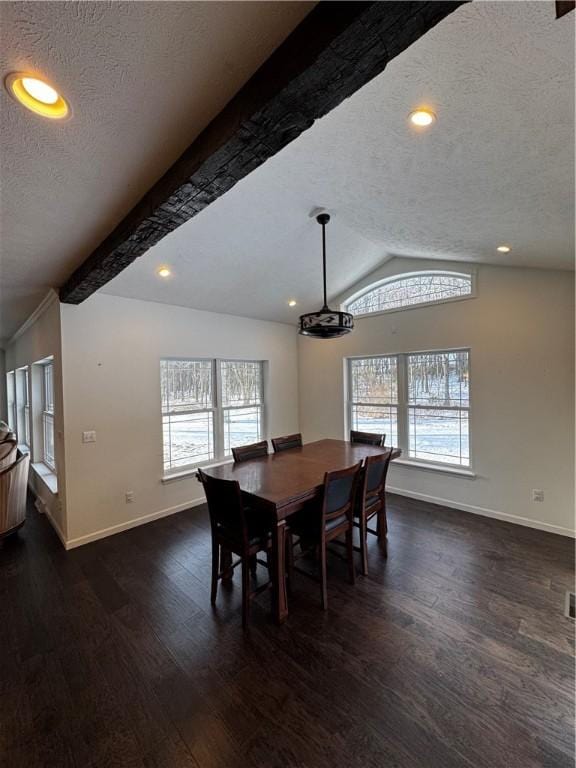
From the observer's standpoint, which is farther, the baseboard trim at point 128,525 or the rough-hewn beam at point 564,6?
the baseboard trim at point 128,525

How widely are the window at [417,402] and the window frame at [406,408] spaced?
0.04 ft

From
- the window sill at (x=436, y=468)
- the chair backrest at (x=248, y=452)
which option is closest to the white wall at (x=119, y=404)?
the chair backrest at (x=248, y=452)

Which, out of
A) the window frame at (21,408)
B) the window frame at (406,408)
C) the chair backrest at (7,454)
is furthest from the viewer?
the window frame at (21,408)

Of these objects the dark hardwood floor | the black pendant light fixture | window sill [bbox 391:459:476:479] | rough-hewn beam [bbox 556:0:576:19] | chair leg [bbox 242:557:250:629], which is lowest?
the dark hardwood floor


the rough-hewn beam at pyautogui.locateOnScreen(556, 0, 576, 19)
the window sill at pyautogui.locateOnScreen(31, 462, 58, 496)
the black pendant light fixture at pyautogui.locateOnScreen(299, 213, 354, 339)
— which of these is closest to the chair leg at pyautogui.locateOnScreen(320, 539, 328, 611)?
the black pendant light fixture at pyautogui.locateOnScreen(299, 213, 354, 339)

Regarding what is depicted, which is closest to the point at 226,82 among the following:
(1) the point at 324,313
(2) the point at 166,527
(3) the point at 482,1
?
(3) the point at 482,1

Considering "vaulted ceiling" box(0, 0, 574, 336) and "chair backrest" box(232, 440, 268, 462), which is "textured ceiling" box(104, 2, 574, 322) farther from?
"chair backrest" box(232, 440, 268, 462)

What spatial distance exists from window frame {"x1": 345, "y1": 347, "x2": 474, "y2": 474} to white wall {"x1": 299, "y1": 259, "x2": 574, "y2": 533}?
0.23 ft

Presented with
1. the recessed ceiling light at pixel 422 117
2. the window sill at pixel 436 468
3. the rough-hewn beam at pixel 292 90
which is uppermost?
the recessed ceiling light at pixel 422 117

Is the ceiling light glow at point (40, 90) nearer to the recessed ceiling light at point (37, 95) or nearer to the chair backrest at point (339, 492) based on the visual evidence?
the recessed ceiling light at point (37, 95)

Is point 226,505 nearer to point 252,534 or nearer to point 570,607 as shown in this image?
point 252,534

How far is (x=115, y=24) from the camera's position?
987 mm

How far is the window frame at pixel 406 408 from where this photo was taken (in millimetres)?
4020

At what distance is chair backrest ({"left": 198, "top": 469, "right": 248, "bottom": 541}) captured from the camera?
2203mm
